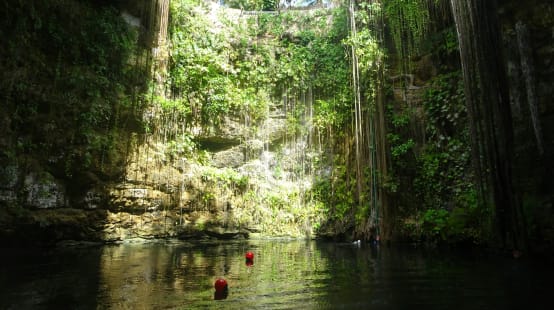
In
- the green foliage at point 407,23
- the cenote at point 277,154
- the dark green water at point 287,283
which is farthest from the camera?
the green foliage at point 407,23

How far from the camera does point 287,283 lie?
3.95m

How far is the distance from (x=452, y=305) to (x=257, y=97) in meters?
10.9

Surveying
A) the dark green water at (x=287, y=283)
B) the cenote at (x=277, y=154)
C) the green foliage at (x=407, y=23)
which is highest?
the green foliage at (x=407, y=23)

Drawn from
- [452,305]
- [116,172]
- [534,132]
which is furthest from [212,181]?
[452,305]

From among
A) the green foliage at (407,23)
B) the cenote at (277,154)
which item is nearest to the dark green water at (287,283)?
the cenote at (277,154)

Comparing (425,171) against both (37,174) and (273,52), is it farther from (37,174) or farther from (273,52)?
(37,174)

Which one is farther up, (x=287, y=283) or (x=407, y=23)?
(x=407, y=23)

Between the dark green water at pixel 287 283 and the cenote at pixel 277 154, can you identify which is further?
the cenote at pixel 277 154

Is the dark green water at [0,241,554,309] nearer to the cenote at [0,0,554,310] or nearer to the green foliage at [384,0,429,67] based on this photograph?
the cenote at [0,0,554,310]

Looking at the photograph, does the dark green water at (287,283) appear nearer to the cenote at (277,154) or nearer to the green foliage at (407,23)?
the cenote at (277,154)

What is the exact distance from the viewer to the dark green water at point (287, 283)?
2963mm

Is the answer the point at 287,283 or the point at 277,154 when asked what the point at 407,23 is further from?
the point at 287,283

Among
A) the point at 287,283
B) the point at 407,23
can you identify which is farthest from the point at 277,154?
the point at 287,283

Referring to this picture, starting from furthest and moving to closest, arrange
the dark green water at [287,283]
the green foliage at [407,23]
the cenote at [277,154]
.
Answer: the green foliage at [407,23], the cenote at [277,154], the dark green water at [287,283]
